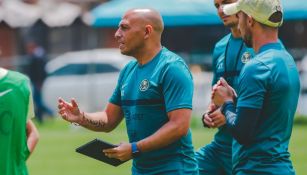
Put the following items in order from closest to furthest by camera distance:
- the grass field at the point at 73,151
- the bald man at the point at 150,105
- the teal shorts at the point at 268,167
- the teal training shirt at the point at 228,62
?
the teal shorts at the point at 268,167, the bald man at the point at 150,105, the teal training shirt at the point at 228,62, the grass field at the point at 73,151

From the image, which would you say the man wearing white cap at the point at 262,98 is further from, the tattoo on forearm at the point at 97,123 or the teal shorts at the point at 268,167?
the tattoo on forearm at the point at 97,123

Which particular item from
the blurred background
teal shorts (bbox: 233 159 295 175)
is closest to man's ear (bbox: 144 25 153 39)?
teal shorts (bbox: 233 159 295 175)

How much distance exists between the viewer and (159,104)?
29.3ft

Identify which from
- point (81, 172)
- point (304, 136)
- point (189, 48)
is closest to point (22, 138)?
point (81, 172)

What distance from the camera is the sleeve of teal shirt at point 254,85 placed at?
25.7 feet

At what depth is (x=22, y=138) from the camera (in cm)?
822

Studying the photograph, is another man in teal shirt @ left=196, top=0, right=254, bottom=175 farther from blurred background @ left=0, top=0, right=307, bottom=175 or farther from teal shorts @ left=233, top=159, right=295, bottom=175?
blurred background @ left=0, top=0, right=307, bottom=175

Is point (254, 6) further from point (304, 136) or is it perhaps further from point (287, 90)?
point (304, 136)

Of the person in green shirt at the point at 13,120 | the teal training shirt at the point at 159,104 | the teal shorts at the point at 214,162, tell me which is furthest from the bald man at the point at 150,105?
the teal shorts at the point at 214,162

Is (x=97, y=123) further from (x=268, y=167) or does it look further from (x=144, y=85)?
(x=268, y=167)

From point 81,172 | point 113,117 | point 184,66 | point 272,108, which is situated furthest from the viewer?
point 81,172

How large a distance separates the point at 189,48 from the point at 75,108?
27279mm

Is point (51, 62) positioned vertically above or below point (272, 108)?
below

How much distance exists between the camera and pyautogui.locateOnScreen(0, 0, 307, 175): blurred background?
77.2ft
